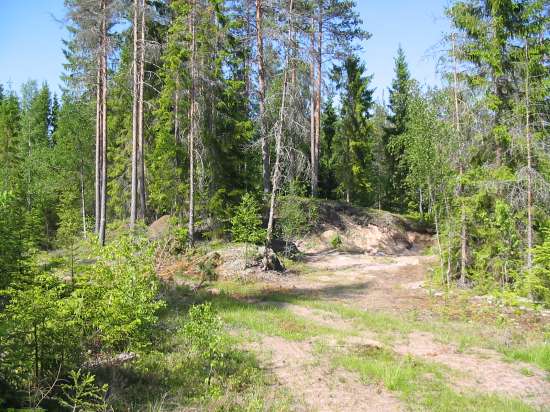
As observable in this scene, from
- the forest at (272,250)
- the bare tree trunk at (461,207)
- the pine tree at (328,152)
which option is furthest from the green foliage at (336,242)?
the bare tree trunk at (461,207)

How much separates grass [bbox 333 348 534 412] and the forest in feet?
0.16

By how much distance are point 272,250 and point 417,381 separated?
532 inches

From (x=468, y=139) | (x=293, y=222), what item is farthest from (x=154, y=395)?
(x=293, y=222)

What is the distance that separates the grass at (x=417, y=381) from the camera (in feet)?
22.2

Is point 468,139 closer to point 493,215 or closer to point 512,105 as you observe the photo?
point 512,105

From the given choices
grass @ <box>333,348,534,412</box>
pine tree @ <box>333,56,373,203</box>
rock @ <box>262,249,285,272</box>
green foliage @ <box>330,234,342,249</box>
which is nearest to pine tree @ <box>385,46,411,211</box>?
pine tree @ <box>333,56,373,203</box>

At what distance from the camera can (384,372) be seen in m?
7.93

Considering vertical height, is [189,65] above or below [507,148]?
above

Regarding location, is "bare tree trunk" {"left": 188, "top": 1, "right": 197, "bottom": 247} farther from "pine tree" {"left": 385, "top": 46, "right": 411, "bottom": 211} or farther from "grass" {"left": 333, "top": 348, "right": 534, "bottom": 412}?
"pine tree" {"left": 385, "top": 46, "right": 411, "bottom": 211}

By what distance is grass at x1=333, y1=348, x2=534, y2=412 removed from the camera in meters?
6.78

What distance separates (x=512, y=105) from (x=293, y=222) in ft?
37.8

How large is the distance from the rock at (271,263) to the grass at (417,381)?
10.1 metres

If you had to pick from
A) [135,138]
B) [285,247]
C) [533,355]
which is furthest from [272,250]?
[533,355]

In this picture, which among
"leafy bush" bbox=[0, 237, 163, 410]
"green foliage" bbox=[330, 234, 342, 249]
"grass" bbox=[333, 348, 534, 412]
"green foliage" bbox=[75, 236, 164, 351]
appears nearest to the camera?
"leafy bush" bbox=[0, 237, 163, 410]
